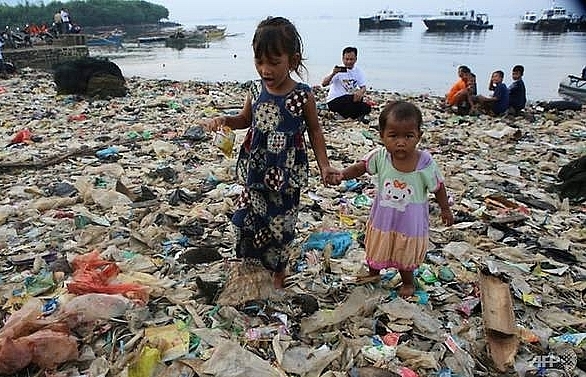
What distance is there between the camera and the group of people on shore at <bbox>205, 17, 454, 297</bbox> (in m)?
2.30

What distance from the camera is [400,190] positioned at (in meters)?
2.46

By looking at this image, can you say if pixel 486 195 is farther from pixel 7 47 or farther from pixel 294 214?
pixel 7 47

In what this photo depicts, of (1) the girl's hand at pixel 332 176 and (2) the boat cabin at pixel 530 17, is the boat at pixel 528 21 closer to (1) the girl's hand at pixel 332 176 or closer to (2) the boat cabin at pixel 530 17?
(2) the boat cabin at pixel 530 17

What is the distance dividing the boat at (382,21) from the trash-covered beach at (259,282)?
241 ft

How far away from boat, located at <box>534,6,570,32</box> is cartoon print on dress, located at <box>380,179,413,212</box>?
59698mm

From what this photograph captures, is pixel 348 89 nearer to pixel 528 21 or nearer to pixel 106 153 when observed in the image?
pixel 106 153

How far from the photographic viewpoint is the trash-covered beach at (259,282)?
7.07 feet

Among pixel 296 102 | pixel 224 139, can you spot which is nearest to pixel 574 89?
pixel 224 139

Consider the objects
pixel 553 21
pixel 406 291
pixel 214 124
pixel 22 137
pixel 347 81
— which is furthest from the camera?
pixel 553 21

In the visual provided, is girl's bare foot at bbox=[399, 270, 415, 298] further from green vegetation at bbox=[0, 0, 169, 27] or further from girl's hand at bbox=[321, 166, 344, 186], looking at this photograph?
green vegetation at bbox=[0, 0, 169, 27]

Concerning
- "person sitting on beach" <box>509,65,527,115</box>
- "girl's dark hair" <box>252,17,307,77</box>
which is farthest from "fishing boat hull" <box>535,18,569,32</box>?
"girl's dark hair" <box>252,17,307,77</box>

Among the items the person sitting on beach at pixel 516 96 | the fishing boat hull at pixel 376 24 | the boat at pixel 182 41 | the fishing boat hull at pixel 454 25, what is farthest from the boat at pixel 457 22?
the person sitting on beach at pixel 516 96

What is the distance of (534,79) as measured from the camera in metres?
19.4

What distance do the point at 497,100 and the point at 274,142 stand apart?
25.5 feet
